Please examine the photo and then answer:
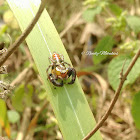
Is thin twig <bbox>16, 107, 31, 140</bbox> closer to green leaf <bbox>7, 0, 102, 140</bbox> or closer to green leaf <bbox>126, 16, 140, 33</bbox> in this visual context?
green leaf <bbox>7, 0, 102, 140</bbox>

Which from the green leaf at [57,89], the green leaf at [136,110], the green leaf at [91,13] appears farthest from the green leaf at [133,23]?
the green leaf at [57,89]

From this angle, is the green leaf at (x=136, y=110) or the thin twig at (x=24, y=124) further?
the thin twig at (x=24, y=124)

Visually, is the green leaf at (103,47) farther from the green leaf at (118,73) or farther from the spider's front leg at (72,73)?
the spider's front leg at (72,73)

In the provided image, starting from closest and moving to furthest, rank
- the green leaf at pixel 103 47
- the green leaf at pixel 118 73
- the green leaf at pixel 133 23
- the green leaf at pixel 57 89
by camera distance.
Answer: the green leaf at pixel 57 89, the green leaf at pixel 118 73, the green leaf at pixel 133 23, the green leaf at pixel 103 47

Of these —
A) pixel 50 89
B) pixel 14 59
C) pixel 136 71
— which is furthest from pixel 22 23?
pixel 14 59

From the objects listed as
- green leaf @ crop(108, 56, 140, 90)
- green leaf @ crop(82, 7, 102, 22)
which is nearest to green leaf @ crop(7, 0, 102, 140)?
green leaf @ crop(108, 56, 140, 90)

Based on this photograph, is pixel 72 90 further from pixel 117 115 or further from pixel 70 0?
pixel 70 0
